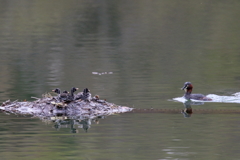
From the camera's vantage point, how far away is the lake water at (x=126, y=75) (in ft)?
36.4

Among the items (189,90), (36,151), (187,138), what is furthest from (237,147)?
(189,90)

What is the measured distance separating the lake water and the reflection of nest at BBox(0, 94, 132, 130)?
0.51 m

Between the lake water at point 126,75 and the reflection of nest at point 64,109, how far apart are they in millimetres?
508

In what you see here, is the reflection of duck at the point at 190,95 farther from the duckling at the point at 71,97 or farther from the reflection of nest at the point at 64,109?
the duckling at the point at 71,97

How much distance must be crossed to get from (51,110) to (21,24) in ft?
94.6

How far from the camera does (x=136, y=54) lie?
26578mm

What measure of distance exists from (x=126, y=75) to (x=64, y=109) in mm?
5990

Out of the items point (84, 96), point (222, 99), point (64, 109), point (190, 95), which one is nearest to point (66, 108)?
point (64, 109)

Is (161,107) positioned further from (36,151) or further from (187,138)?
(36,151)

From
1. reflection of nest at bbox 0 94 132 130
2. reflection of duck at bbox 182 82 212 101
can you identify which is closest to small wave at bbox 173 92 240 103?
reflection of duck at bbox 182 82 212 101

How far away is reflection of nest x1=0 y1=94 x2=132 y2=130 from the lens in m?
14.3

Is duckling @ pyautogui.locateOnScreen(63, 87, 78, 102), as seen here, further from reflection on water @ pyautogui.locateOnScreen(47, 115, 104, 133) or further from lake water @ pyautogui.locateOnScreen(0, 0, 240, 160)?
lake water @ pyautogui.locateOnScreen(0, 0, 240, 160)

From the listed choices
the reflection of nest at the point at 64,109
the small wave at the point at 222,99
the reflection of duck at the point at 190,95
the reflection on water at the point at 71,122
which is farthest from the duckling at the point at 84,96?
the reflection of duck at the point at 190,95

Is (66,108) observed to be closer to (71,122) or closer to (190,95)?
(71,122)
